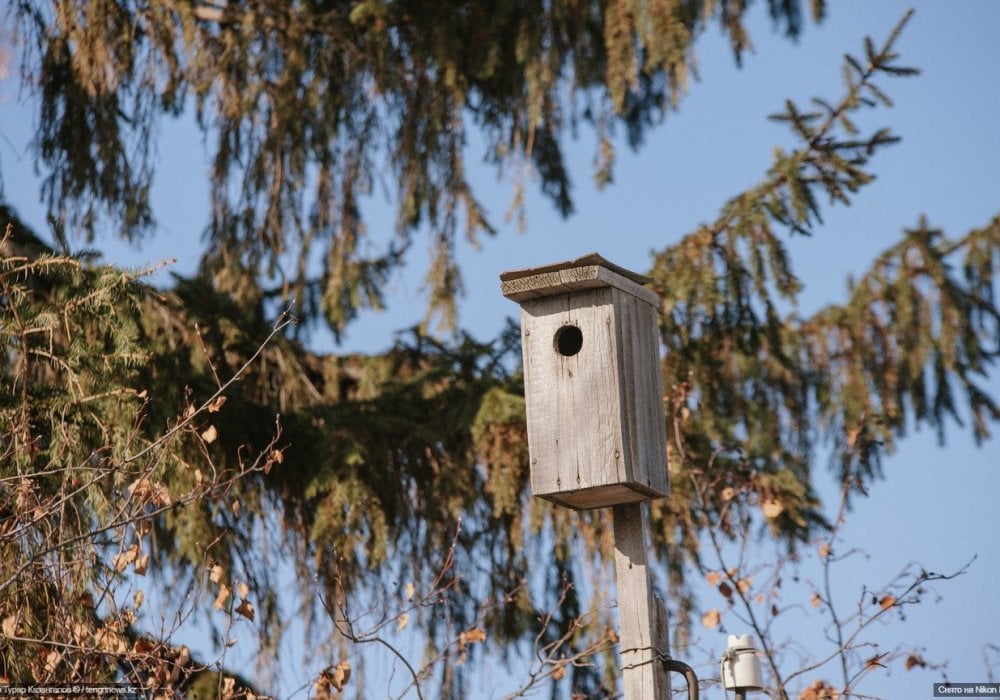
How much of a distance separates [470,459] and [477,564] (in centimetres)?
45

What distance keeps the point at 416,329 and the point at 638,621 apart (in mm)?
3261

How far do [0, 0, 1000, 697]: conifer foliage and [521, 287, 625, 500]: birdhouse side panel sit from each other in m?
1.25

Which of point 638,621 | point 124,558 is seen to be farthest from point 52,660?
point 638,621

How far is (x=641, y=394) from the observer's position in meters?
4.67

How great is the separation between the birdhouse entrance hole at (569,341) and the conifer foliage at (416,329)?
128 centimetres

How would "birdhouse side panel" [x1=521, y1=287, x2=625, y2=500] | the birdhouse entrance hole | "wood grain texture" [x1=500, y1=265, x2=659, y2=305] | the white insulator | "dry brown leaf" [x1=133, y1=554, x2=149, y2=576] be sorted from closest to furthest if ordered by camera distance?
the white insulator, "dry brown leaf" [x1=133, y1=554, x2=149, y2=576], "birdhouse side panel" [x1=521, y1=287, x2=625, y2=500], "wood grain texture" [x1=500, y1=265, x2=659, y2=305], the birdhouse entrance hole

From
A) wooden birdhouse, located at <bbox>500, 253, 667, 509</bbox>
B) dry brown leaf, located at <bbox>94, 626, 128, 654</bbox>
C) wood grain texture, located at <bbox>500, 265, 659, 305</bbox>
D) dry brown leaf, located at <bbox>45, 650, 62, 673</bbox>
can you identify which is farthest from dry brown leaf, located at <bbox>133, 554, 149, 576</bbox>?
wood grain texture, located at <bbox>500, 265, 659, 305</bbox>

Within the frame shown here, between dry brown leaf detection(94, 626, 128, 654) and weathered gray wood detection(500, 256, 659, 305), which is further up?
weathered gray wood detection(500, 256, 659, 305)

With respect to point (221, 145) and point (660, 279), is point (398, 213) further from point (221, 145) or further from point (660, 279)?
point (660, 279)

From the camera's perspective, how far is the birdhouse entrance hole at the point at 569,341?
15.7 ft

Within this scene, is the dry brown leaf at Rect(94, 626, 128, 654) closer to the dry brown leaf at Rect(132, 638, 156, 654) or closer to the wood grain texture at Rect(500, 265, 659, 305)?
the dry brown leaf at Rect(132, 638, 156, 654)

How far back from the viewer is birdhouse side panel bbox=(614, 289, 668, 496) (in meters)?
4.52

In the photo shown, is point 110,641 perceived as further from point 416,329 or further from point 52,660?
point 416,329

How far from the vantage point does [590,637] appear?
6.62m
